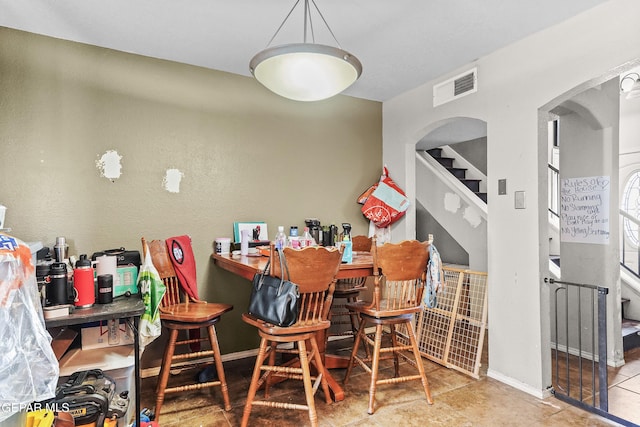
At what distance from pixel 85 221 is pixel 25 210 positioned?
1.20ft

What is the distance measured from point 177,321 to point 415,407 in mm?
1615

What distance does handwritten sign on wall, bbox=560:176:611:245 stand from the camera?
3096mm

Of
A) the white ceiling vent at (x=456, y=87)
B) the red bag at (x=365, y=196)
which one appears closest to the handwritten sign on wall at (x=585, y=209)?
the white ceiling vent at (x=456, y=87)

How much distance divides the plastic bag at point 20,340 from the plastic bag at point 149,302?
0.58 meters

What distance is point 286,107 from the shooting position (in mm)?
3572

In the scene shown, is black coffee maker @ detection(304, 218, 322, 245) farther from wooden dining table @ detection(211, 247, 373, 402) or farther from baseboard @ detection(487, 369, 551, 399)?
baseboard @ detection(487, 369, 551, 399)

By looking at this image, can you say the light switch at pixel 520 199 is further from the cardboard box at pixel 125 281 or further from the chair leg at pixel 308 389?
the cardboard box at pixel 125 281

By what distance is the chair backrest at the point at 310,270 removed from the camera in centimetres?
202

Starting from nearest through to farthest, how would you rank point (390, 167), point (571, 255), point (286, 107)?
1. point (571, 255)
2. point (286, 107)
3. point (390, 167)

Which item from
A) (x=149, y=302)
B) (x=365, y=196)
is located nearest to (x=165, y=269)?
(x=149, y=302)

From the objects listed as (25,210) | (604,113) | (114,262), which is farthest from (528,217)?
(25,210)

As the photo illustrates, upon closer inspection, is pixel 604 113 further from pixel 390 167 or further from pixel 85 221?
pixel 85 221

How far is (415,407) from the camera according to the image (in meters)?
2.38

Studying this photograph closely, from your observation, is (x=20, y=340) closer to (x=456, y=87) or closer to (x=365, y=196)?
(x=365, y=196)
